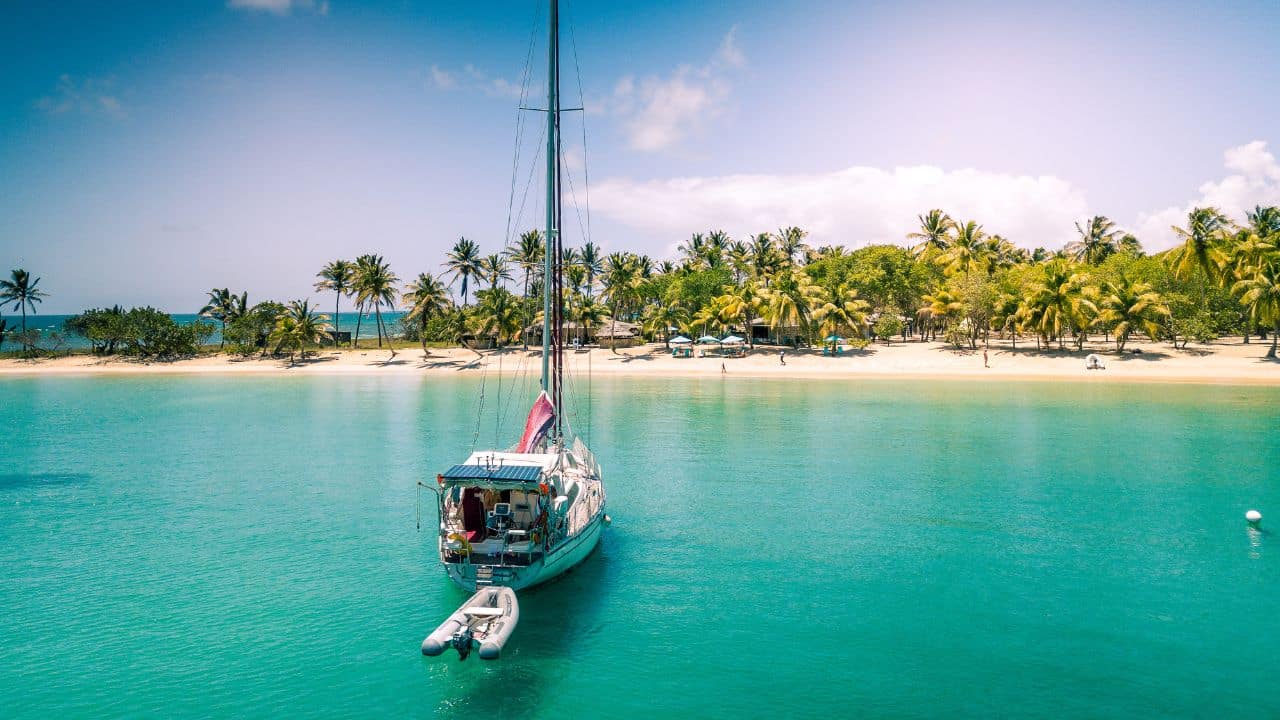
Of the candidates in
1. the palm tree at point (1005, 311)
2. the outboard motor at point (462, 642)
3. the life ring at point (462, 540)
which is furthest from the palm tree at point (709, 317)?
the outboard motor at point (462, 642)

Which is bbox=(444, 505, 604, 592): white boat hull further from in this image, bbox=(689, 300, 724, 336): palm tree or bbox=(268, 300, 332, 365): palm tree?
bbox=(268, 300, 332, 365): palm tree

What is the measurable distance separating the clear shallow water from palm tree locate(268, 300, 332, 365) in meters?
45.6

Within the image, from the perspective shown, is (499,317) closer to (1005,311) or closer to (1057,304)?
(1005,311)

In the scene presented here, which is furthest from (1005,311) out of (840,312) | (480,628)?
(480,628)

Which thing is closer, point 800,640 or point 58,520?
point 800,640

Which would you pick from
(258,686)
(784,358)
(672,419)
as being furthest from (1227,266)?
(258,686)

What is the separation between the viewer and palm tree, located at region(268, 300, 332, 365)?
85.4 m

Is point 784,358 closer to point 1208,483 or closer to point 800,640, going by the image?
point 1208,483

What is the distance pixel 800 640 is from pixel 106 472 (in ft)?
110

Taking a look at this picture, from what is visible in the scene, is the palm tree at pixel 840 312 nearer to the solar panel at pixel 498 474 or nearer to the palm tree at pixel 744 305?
the palm tree at pixel 744 305

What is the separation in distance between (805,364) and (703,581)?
59.2 meters

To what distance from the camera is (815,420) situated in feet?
150

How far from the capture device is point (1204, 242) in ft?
229

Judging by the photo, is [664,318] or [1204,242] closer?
[1204,242]
